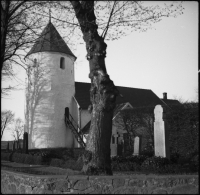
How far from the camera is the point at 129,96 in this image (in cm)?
3431

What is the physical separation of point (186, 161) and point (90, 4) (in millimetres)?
8015

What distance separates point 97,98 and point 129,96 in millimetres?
27861

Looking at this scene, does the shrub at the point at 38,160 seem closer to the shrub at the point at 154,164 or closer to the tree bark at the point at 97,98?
the shrub at the point at 154,164

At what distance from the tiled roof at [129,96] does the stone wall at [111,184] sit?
67.4ft

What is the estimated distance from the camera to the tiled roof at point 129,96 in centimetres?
2804

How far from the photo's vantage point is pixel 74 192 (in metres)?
5.29

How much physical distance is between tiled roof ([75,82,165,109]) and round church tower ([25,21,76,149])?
285 cm

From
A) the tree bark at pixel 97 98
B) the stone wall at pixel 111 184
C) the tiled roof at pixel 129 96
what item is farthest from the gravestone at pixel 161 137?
the tiled roof at pixel 129 96

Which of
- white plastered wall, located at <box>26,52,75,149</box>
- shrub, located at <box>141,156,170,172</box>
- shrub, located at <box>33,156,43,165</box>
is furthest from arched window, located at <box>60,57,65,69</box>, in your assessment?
shrub, located at <box>141,156,170,172</box>

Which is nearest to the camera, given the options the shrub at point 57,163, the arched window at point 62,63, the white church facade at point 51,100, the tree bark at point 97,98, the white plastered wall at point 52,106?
the tree bark at point 97,98

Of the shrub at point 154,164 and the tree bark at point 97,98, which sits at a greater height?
the tree bark at point 97,98

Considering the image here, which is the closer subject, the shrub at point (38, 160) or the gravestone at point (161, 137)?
the gravestone at point (161, 137)

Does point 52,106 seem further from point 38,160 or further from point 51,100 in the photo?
point 38,160

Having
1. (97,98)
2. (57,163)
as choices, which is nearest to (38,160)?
(57,163)
